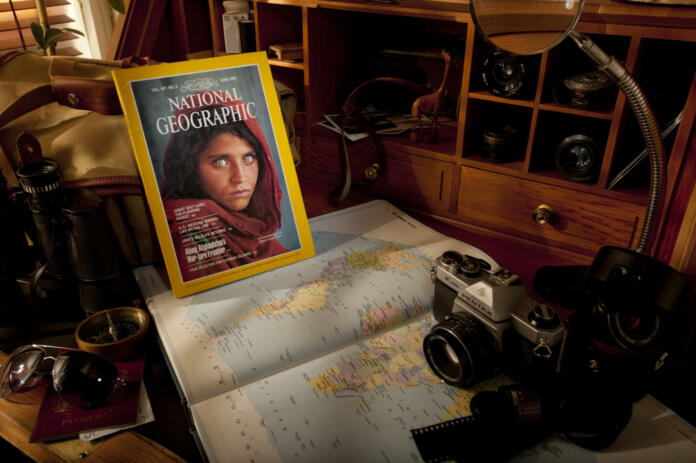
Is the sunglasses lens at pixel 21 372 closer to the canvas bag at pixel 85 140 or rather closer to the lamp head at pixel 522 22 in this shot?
the canvas bag at pixel 85 140

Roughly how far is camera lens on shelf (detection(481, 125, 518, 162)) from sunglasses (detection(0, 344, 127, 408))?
83 cm

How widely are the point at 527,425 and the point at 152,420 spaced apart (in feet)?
1.55

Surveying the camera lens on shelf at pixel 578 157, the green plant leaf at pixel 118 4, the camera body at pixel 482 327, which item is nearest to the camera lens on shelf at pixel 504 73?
the camera lens on shelf at pixel 578 157

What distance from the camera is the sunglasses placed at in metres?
0.63

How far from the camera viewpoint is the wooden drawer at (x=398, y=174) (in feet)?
3.84

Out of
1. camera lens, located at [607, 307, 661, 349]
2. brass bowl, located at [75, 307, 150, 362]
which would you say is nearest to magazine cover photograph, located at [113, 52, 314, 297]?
brass bowl, located at [75, 307, 150, 362]

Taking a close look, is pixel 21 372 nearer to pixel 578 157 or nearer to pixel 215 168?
pixel 215 168

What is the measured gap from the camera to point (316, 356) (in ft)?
2.53

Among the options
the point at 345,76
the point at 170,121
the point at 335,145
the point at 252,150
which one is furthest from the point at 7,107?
the point at 345,76

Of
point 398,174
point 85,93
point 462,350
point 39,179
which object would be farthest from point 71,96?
point 462,350

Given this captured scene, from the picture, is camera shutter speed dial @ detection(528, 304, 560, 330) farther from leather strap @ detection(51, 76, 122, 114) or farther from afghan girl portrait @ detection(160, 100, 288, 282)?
leather strap @ detection(51, 76, 122, 114)

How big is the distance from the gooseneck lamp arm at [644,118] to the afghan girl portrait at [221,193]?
1.90 feet

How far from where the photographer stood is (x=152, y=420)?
Answer: 65 centimetres

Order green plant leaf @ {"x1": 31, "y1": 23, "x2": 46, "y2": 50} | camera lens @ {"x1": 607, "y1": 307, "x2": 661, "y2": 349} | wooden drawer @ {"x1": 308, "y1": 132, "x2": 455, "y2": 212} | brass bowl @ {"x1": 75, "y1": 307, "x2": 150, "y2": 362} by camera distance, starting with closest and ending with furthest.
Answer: camera lens @ {"x1": 607, "y1": 307, "x2": 661, "y2": 349}, brass bowl @ {"x1": 75, "y1": 307, "x2": 150, "y2": 362}, wooden drawer @ {"x1": 308, "y1": 132, "x2": 455, "y2": 212}, green plant leaf @ {"x1": 31, "y1": 23, "x2": 46, "y2": 50}
